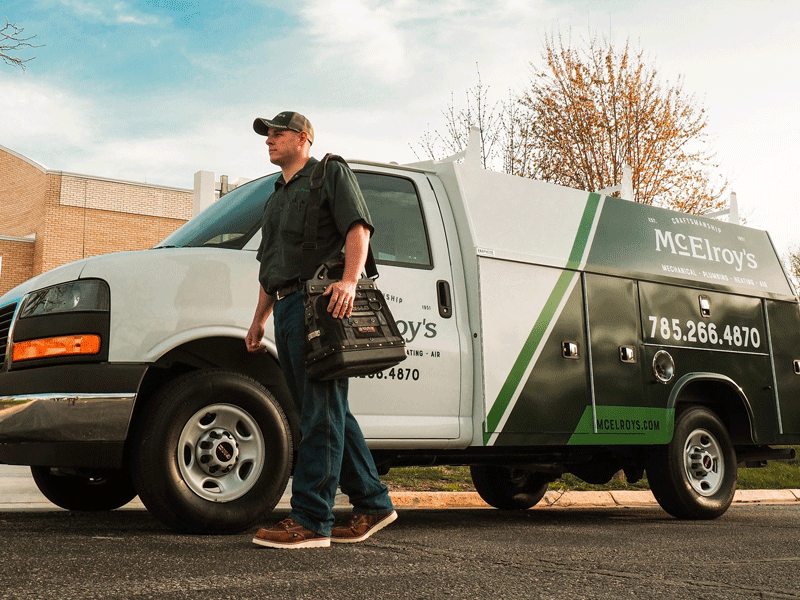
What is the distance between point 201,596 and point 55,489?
324cm

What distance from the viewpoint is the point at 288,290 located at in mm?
4004

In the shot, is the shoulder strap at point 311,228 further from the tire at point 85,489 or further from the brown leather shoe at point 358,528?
the tire at point 85,489

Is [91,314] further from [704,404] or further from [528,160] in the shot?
[528,160]

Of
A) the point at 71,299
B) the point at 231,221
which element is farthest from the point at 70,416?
the point at 231,221

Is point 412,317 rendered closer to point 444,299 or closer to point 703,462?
point 444,299

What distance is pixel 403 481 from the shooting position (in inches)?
360

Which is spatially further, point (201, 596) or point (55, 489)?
point (55, 489)

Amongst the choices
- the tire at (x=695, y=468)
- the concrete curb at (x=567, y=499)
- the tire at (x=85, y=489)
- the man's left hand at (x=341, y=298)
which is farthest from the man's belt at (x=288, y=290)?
the concrete curb at (x=567, y=499)

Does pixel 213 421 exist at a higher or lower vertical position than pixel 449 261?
lower

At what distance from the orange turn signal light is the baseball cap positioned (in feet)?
4.19

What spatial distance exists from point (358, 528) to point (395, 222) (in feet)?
6.69

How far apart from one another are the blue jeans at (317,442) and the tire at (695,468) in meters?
3.19

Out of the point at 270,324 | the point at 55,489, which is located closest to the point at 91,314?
the point at 270,324

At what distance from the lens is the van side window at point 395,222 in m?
5.24
